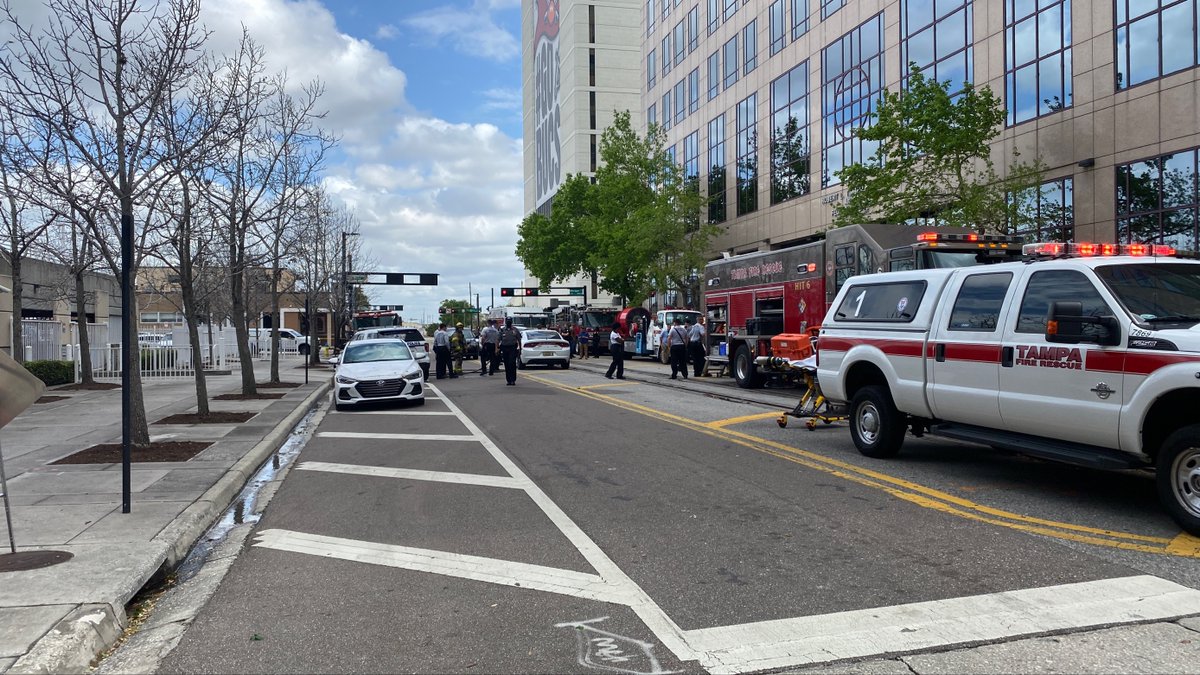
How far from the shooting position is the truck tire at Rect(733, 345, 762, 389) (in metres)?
20.6

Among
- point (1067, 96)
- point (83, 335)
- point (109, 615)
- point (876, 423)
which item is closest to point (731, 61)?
Result: point (1067, 96)

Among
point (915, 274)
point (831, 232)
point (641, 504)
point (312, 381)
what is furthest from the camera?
point (312, 381)

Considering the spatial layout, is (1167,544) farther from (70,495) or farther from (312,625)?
(70,495)

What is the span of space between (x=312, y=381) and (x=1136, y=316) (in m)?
23.9

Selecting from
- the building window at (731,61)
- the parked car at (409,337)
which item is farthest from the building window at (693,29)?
the parked car at (409,337)

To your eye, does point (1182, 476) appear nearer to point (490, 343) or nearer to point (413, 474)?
point (413, 474)

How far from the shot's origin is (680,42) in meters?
53.8

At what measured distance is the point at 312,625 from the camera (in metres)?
4.99

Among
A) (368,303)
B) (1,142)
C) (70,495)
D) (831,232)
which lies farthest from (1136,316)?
(368,303)

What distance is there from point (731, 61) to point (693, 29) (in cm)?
666

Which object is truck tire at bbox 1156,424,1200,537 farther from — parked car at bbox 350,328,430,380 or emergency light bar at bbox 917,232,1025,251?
parked car at bbox 350,328,430,380

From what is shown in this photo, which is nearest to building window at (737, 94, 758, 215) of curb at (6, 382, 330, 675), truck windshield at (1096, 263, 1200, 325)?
curb at (6, 382, 330, 675)

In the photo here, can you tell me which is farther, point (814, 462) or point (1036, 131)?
point (1036, 131)

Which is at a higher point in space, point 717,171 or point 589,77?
point 589,77
